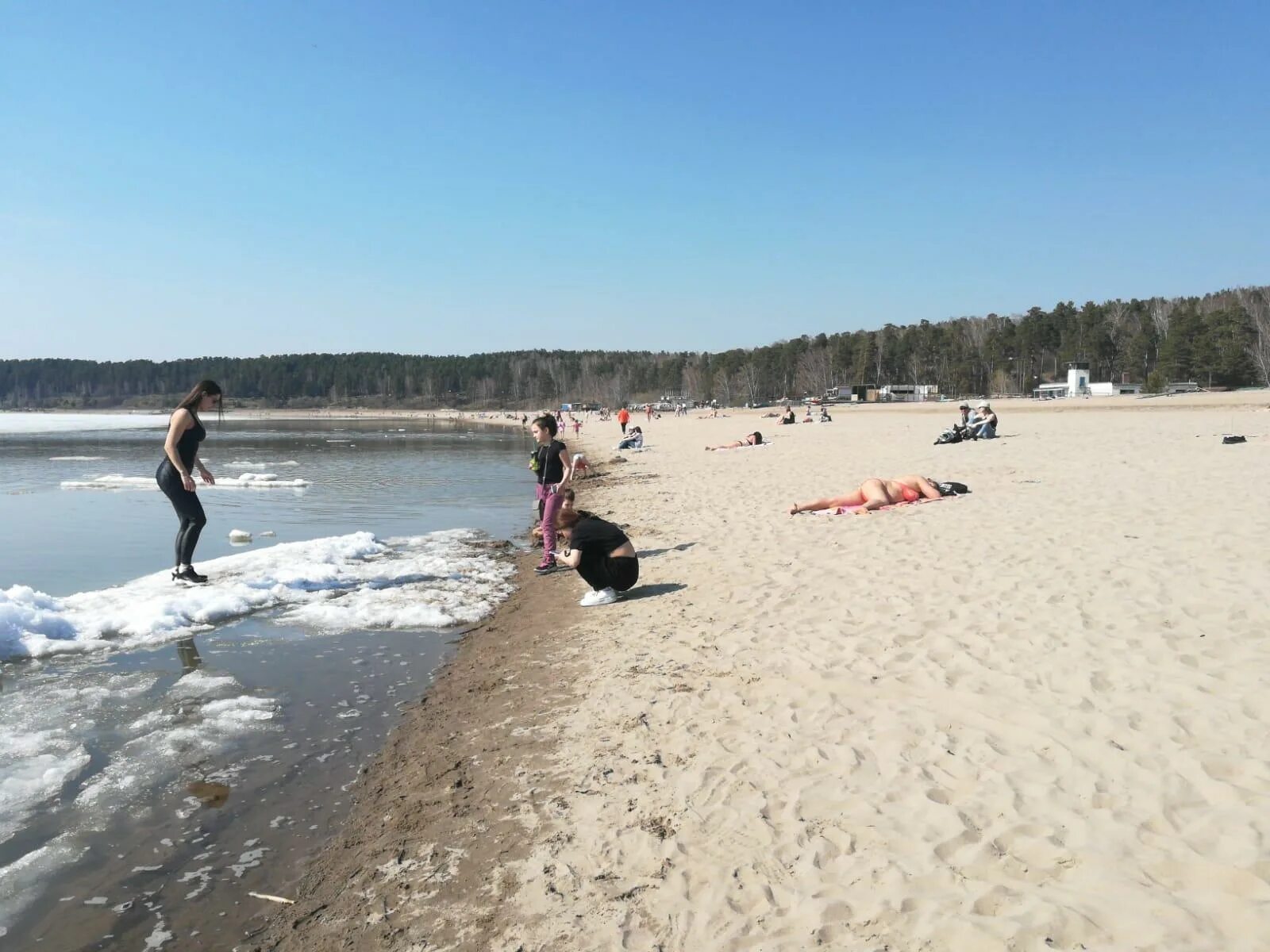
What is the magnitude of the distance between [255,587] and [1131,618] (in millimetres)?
8478

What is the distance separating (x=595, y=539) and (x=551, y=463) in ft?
7.34

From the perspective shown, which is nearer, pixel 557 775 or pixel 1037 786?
pixel 1037 786

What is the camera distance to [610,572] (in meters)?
8.30

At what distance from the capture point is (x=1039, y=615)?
20.6 ft

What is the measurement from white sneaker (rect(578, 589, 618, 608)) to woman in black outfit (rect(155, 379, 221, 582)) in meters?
4.10

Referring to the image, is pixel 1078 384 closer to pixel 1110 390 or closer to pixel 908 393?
pixel 1110 390

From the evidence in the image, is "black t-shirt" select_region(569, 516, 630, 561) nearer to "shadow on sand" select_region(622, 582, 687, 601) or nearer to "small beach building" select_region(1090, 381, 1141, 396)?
"shadow on sand" select_region(622, 582, 687, 601)

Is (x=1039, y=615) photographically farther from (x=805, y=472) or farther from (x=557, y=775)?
(x=805, y=472)

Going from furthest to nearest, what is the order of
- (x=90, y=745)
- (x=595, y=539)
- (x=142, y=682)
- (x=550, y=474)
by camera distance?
1. (x=550, y=474)
2. (x=595, y=539)
3. (x=142, y=682)
4. (x=90, y=745)

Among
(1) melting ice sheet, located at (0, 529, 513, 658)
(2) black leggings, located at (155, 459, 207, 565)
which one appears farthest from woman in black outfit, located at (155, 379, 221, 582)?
(1) melting ice sheet, located at (0, 529, 513, 658)

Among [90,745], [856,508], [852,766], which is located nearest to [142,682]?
[90,745]

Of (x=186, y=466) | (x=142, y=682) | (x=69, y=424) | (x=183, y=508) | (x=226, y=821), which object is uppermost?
(x=69, y=424)

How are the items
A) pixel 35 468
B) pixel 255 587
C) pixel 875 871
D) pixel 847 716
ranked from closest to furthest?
pixel 875 871 → pixel 847 716 → pixel 255 587 → pixel 35 468

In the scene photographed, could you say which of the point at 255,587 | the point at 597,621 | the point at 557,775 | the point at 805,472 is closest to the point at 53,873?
the point at 557,775
